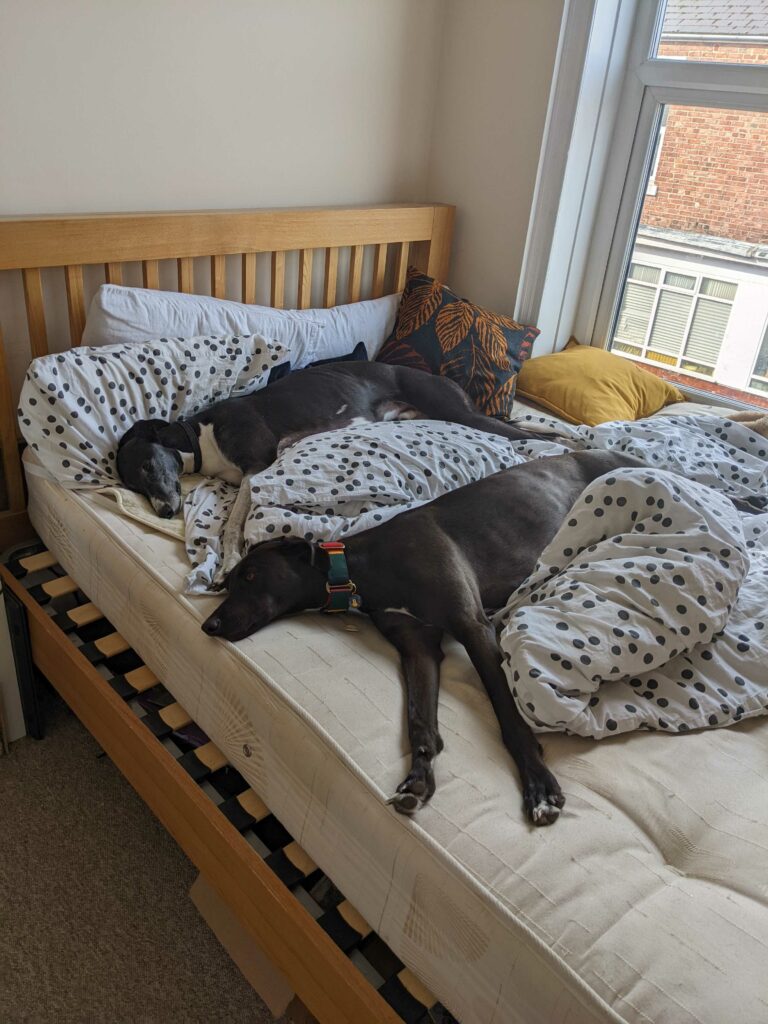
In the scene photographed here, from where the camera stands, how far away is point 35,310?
1.82 metres

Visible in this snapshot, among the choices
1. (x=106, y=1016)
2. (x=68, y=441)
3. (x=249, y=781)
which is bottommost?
(x=106, y=1016)

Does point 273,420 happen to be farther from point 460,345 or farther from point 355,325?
point 460,345

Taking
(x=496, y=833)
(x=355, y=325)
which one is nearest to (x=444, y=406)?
(x=355, y=325)

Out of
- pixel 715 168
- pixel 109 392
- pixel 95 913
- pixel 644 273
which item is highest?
pixel 715 168

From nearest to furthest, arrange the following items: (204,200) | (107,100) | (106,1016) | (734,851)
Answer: (734,851)
(106,1016)
(107,100)
(204,200)

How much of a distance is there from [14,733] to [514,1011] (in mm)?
1273

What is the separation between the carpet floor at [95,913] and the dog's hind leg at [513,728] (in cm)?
62

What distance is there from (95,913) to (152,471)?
85 cm

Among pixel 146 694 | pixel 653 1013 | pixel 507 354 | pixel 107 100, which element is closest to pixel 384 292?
pixel 507 354

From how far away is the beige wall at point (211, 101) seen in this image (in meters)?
1.79

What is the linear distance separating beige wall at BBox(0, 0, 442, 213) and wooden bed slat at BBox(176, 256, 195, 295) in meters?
0.16

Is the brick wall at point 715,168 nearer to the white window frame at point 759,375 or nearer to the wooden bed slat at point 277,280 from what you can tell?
the white window frame at point 759,375

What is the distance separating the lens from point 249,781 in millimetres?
1273

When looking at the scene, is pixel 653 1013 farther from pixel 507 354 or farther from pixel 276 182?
pixel 276 182
